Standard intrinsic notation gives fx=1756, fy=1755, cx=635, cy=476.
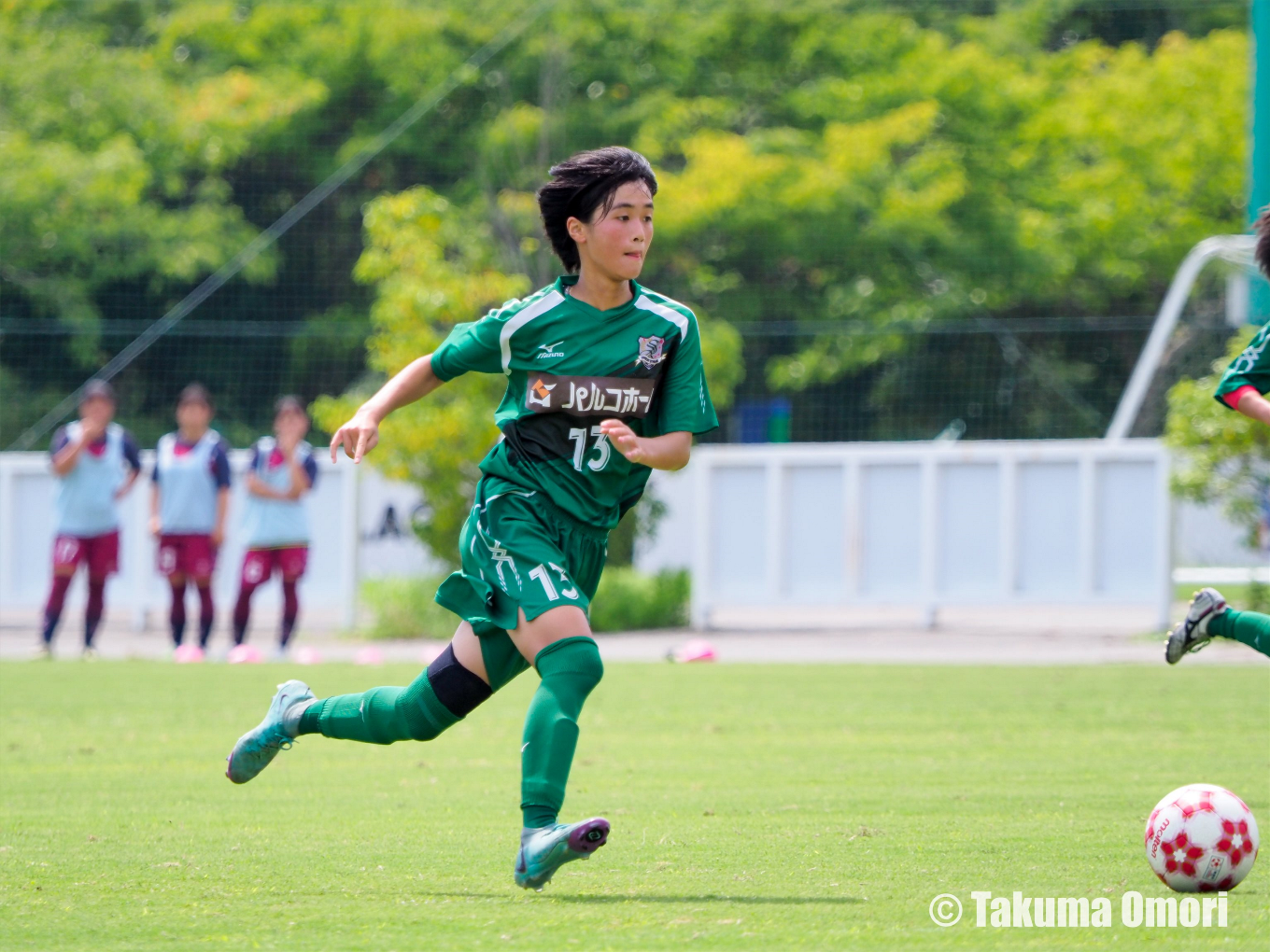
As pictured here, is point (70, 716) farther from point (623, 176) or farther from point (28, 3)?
point (28, 3)

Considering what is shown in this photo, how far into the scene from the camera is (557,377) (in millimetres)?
4684

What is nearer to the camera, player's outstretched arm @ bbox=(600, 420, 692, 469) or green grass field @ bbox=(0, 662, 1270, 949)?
green grass field @ bbox=(0, 662, 1270, 949)

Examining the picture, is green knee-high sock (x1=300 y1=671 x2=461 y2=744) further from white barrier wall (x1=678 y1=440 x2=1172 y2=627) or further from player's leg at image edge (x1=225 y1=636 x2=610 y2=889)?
white barrier wall (x1=678 y1=440 x2=1172 y2=627)

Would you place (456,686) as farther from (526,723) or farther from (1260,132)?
(1260,132)

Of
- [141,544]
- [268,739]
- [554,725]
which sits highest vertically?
[141,544]

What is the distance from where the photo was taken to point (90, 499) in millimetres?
13297

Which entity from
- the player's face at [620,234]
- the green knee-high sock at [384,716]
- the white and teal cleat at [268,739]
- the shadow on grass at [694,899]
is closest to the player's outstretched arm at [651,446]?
the player's face at [620,234]

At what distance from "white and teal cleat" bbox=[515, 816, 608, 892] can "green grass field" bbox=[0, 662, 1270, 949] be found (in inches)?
3.3

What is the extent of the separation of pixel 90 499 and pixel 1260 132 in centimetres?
999

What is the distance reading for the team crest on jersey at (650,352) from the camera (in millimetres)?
4730

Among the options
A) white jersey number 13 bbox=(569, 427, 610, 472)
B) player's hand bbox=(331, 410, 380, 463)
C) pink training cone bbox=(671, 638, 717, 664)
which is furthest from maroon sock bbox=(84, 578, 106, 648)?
white jersey number 13 bbox=(569, 427, 610, 472)

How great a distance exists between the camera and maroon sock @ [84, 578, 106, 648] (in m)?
13.5

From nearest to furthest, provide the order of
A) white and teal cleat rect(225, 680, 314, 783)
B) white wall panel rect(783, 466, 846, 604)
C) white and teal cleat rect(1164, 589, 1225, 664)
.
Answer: white and teal cleat rect(225, 680, 314, 783) → white and teal cleat rect(1164, 589, 1225, 664) → white wall panel rect(783, 466, 846, 604)

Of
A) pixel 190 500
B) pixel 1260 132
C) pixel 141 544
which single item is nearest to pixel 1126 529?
pixel 1260 132
